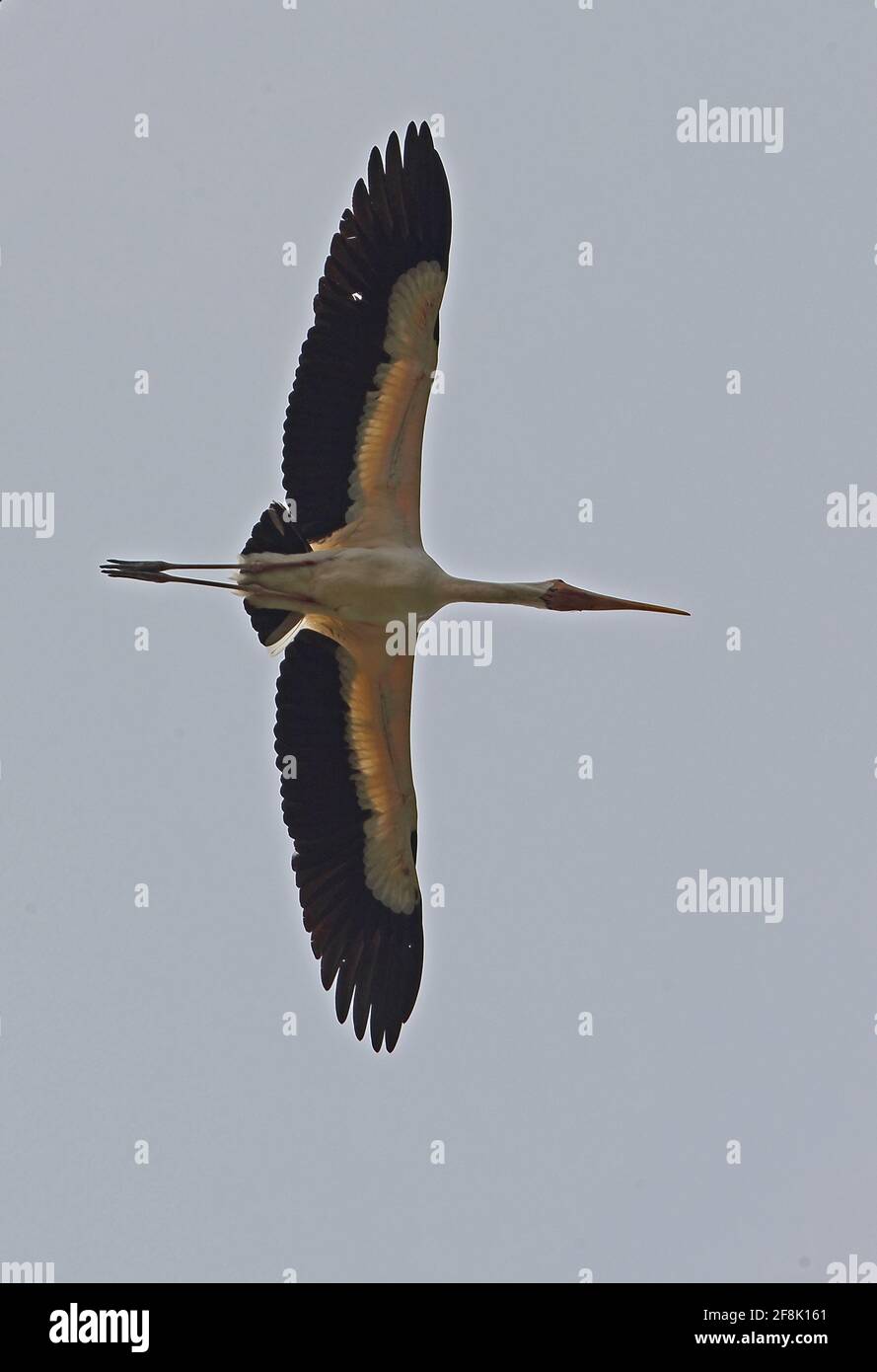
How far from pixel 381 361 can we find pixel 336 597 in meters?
1.67

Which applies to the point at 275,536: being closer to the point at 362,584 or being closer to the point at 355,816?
the point at 362,584

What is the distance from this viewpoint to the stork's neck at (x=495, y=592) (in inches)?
773

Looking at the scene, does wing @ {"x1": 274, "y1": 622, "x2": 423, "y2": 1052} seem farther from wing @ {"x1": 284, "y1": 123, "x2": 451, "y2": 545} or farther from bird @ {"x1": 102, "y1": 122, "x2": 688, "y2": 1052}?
wing @ {"x1": 284, "y1": 123, "x2": 451, "y2": 545}

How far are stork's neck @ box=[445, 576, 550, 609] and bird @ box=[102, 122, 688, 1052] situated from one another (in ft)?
0.03

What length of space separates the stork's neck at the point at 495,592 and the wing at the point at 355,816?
66 cm

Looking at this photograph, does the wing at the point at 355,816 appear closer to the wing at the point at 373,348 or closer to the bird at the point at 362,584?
the bird at the point at 362,584

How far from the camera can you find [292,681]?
19.8 meters

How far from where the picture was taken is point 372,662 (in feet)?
65.6

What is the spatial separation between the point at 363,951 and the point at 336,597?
254 cm

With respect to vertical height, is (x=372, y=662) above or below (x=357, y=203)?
below

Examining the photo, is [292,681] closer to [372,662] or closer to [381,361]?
[372,662]
